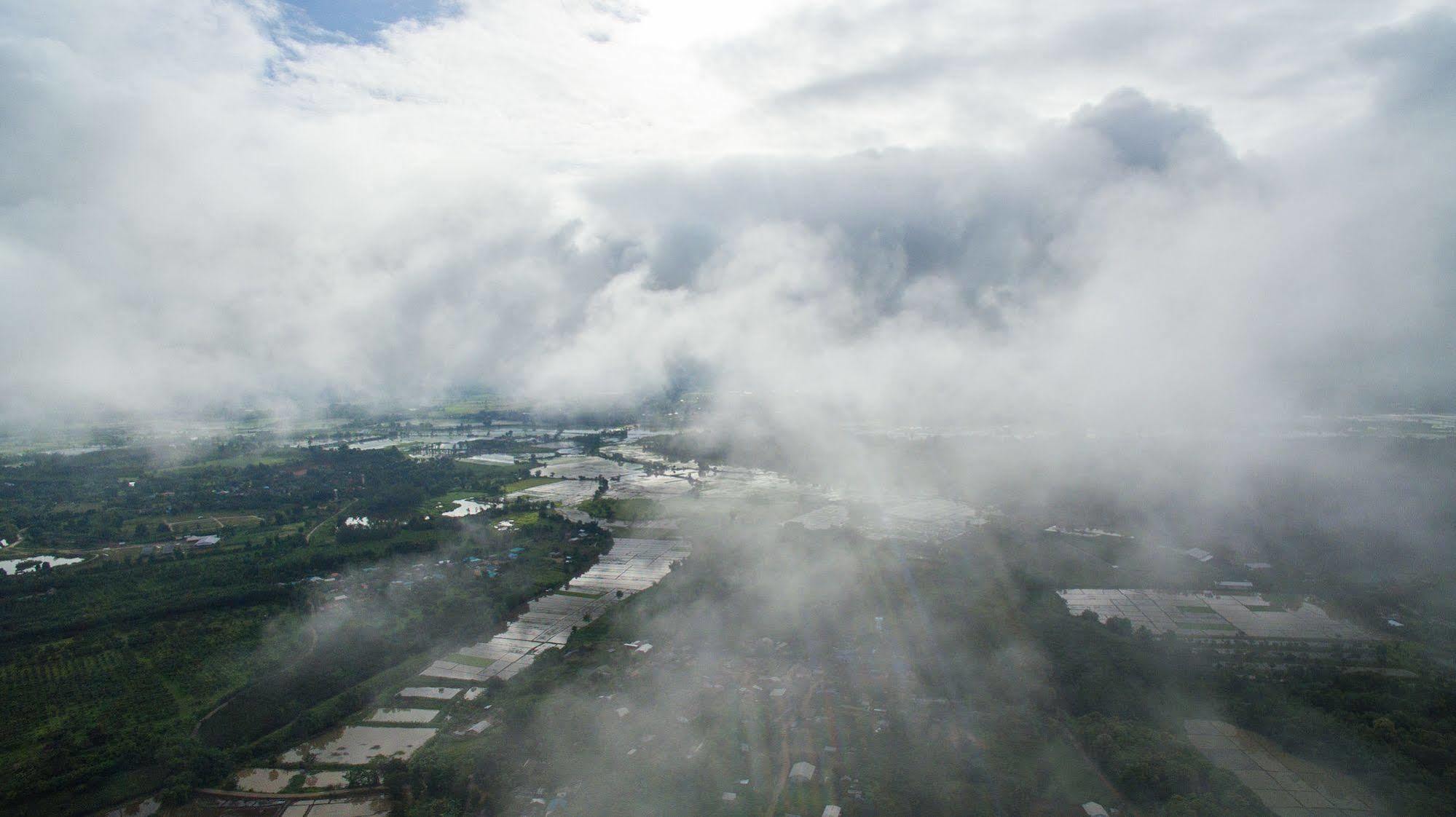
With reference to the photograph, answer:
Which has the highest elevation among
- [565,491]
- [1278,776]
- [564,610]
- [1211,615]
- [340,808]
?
[565,491]

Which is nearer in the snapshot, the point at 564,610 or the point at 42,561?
the point at 564,610

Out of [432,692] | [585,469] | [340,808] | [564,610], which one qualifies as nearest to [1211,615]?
[564,610]

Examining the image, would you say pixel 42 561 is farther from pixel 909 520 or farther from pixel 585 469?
pixel 909 520

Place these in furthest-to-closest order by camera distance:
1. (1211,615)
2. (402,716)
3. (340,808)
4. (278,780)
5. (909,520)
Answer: (909,520), (1211,615), (402,716), (278,780), (340,808)

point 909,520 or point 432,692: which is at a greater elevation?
point 909,520

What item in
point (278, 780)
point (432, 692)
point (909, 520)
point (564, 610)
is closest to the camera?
point (278, 780)

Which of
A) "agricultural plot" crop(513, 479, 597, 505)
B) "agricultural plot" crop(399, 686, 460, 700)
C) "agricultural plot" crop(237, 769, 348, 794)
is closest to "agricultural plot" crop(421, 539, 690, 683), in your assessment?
"agricultural plot" crop(399, 686, 460, 700)

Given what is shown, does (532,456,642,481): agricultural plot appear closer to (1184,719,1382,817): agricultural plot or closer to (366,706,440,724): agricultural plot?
(366,706,440,724): agricultural plot

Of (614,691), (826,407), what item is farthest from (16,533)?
(826,407)
